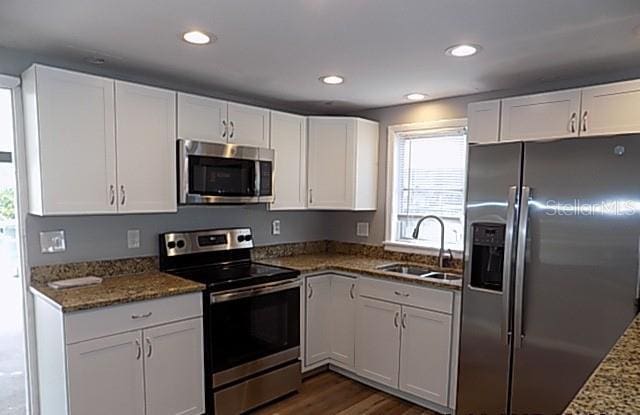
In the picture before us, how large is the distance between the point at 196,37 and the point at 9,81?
4.08 feet

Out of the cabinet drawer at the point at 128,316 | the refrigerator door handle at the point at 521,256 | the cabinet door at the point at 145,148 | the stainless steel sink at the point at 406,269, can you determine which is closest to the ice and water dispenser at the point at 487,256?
the refrigerator door handle at the point at 521,256

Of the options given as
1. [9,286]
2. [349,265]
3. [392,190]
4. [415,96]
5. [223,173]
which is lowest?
[9,286]

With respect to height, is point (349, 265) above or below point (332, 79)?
below

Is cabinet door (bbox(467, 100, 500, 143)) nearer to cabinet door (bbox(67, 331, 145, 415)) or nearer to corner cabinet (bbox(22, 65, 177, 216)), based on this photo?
corner cabinet (bbox(22, 65, 177, 216))

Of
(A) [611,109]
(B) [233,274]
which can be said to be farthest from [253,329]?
(A) [611,109]

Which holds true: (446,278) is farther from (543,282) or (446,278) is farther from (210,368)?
(210,368)

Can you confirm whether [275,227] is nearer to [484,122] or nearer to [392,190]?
[392,190]

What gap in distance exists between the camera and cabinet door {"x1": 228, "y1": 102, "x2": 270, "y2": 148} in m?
3.16

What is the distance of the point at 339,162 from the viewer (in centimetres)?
371

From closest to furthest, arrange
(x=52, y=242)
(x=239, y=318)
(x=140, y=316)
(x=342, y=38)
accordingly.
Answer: (x=342, y=38) < (x=140, y=316) < (x=52, y=242) < (x=239, y=318)

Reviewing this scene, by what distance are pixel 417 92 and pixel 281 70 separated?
3.74 ft

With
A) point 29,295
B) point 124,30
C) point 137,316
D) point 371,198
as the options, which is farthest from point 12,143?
point 371,198

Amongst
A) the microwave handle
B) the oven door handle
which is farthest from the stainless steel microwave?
the oven door handle

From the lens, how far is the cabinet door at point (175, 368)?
244 centimetres
